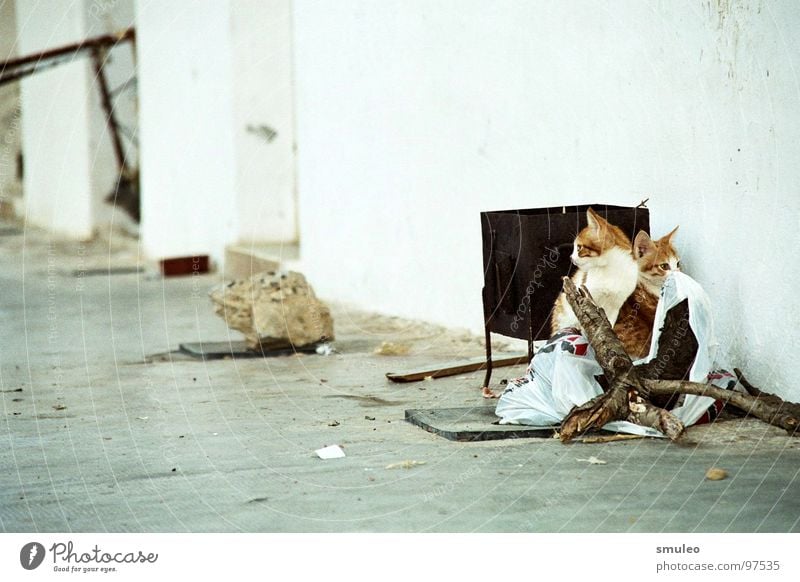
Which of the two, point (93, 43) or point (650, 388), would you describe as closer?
point (650, 388)

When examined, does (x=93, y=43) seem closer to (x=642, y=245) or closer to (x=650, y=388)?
(x=642, y=245)

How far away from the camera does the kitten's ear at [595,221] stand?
3906 mm

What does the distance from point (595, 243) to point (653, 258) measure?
0.25 meters

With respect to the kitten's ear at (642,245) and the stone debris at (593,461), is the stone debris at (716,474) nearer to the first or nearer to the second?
the stone debris at (593,461)

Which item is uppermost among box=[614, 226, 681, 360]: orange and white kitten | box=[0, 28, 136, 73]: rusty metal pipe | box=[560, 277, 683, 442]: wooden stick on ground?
box=[0, 28, 136, 73]: rusty metal pipe

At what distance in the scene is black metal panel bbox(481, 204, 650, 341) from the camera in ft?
13.7

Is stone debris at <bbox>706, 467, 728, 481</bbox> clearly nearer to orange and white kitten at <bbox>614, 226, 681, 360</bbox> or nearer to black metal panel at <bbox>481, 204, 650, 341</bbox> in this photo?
orange and white kitten at <bbox>614, 226, 681, 360</bbox>

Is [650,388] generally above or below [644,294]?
below

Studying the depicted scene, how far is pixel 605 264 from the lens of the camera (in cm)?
396

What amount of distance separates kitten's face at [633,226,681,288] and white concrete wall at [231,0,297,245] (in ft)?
17.5

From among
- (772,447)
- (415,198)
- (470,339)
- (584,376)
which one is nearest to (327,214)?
(415,198)

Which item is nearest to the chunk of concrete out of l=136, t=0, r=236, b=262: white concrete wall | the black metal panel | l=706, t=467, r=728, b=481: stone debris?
the black metal panel

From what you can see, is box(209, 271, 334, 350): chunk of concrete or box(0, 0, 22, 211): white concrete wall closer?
box(209, 271, 334, 350): chunk of concrete

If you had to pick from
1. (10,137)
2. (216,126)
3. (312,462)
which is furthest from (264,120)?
(10,137)
